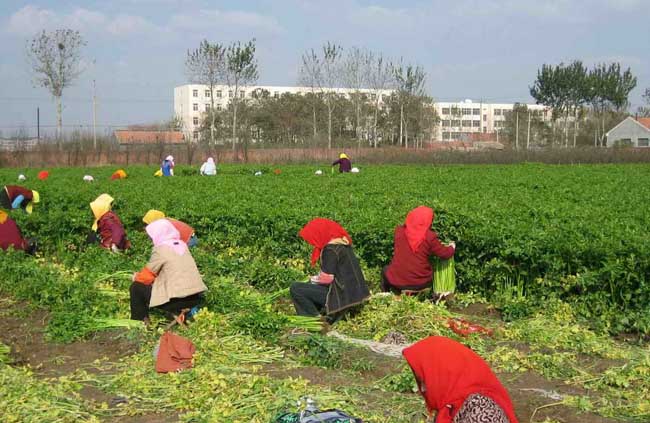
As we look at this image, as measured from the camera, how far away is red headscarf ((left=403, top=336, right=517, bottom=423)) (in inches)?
142

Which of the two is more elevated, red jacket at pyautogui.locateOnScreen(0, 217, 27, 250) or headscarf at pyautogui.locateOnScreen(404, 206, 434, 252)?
headscarf at pyautogui.locateOnScreen(404, 206, 434, 252)

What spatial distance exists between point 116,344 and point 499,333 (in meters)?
3.85

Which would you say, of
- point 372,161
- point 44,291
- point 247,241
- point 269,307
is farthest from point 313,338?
point 372,161

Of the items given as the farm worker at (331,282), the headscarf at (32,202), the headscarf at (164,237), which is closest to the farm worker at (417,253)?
the farm worker at (331,282)

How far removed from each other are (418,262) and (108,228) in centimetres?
560

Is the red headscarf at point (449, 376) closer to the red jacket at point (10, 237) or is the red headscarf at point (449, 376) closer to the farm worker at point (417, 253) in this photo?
the farm worker at point (417, 253)

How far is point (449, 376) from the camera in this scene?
11.8ft

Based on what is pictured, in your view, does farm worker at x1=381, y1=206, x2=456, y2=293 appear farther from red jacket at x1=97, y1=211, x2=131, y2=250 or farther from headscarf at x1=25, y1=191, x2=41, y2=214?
headscarf at x1=25, y1=191, x2=41, y2=214

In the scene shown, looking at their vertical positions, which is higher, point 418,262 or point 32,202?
point 32,202

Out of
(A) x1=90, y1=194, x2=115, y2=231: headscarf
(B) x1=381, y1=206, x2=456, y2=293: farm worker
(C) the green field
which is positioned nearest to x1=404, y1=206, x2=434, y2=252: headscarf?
(B) x1=381, y1=206, x2=456, y2=293: farm worker

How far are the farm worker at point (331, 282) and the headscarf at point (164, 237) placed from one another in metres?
1.28

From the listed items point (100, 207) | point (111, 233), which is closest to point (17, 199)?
point (100, 207)

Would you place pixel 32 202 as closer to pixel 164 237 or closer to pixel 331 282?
pixel 164 237

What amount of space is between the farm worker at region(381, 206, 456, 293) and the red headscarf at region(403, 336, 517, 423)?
5.07m
